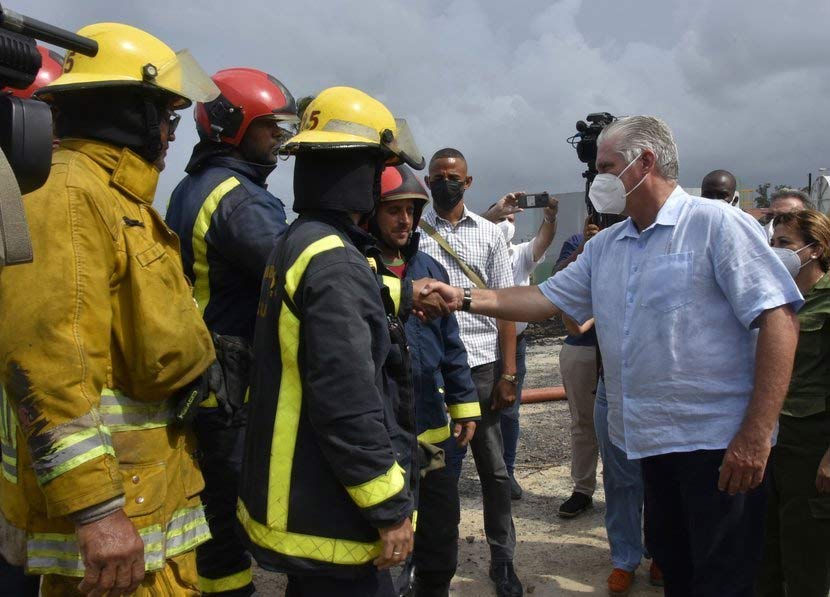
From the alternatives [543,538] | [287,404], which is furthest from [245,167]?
[543,538]

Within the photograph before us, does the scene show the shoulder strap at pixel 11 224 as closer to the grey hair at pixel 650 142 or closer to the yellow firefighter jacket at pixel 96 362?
the yellow firefighter jacket at pixel 96 362

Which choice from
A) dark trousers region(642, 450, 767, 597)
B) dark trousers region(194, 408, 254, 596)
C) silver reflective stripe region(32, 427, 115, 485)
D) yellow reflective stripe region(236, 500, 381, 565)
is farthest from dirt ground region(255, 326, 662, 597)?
silver reflective stripe region(32, 427, 115, 485)

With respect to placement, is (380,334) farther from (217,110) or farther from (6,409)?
(217,110)

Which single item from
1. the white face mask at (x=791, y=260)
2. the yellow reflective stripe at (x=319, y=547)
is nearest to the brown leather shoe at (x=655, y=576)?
the white face mask at (x=791, y=260)

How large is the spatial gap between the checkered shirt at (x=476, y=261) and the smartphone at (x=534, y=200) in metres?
1.38

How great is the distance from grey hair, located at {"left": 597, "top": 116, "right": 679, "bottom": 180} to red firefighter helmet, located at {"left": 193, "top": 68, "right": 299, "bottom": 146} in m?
1.52

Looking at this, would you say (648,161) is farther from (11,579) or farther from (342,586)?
(11,579)

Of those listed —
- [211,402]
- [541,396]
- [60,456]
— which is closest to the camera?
[60,456]

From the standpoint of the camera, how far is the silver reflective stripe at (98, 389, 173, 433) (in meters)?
2.16

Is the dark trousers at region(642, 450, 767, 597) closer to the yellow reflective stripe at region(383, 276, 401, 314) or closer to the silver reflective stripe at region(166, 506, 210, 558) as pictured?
the yellow reflective stripe at region(383, 276, 401, 314)

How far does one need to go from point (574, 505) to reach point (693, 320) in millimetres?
2885

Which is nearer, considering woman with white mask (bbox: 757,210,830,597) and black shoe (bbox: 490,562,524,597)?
woman with white mask (bbox: 757,210,830,597)

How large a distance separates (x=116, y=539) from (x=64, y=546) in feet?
1.04

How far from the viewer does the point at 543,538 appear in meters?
5.02
